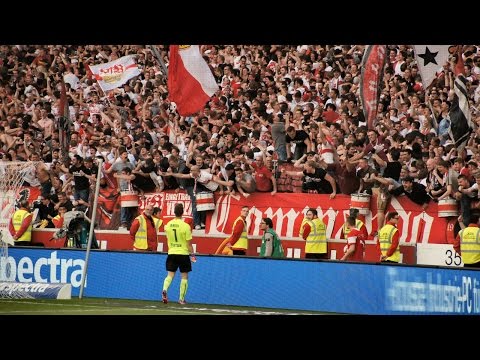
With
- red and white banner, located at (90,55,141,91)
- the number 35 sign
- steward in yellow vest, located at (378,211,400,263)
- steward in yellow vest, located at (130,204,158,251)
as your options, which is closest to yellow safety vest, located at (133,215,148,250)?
steward in yellow vest, located at (130,204,158,251)

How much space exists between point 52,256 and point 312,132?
6.27 metres

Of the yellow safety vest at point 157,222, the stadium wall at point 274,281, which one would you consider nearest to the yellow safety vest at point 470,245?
the stadium wall at point 274,281

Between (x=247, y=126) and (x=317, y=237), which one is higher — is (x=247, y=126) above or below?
above

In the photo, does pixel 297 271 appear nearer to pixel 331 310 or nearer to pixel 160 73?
pixel 331 310

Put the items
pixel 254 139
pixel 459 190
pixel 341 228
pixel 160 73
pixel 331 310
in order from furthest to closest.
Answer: pixel 160 73 → pixel 254 139 → pixel 341 228 → pixel 459 190 → pixel 331 310

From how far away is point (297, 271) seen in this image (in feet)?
68.2

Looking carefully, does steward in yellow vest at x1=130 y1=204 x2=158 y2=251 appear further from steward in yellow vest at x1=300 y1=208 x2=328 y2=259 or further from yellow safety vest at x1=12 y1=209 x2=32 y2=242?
steward in yellow vest at x1=300 y1=208 x2=328 y2=259

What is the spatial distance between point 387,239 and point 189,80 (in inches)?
314

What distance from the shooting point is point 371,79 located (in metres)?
23.8

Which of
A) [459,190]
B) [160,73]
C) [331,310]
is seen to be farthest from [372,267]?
[160,73]

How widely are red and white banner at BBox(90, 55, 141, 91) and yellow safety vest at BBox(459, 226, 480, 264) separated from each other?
11252mm

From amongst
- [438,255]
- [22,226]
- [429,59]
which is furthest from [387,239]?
[22,226]

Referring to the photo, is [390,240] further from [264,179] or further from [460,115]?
[264,179]

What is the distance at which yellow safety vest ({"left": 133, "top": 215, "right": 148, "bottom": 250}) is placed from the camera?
23.9 meters
